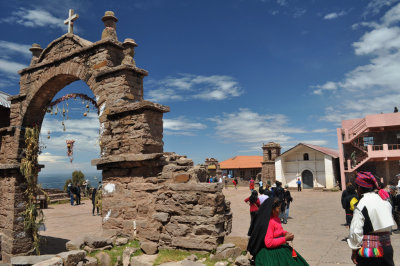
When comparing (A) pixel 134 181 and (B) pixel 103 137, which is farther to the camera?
(B) pixel 103 137

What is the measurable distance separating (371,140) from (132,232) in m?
26.6

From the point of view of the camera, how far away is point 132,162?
6219 mm

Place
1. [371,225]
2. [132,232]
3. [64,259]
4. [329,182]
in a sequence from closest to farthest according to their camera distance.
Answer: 1. [371,225]
2. [64,259]
3. [132,232]
4. [329,182]

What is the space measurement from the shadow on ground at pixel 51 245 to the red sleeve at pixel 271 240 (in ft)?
26.6

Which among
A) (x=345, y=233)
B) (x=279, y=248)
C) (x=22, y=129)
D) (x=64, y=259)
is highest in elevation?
(x=22, y=129)

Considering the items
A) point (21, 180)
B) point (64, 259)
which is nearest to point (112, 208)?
point (64, 259)

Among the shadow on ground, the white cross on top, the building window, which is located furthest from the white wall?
the white cross on top

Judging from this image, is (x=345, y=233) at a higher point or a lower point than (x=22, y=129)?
lower

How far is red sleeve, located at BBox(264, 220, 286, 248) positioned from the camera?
390cm

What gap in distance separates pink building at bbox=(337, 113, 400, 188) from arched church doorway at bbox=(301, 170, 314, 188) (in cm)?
515

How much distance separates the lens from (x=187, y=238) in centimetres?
544

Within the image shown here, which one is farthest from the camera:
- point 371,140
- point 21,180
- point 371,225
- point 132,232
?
point 371,140

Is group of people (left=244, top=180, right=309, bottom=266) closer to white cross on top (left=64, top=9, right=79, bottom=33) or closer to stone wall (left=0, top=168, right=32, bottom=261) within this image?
white cross on top (left=64, top=9, right=79, bottom=33)

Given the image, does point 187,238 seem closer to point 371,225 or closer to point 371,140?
point 371,225
